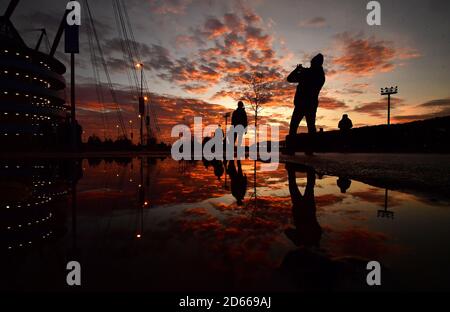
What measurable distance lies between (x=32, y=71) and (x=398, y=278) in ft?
150

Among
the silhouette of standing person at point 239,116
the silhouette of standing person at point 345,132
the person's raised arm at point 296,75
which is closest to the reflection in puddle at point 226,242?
the person's raised arm at point 296,75

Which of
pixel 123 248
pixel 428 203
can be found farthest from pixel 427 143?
pixel 123 248

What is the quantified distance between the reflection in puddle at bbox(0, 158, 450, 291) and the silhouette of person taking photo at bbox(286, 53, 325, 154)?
31.6ft

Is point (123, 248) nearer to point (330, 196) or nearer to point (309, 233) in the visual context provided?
point (309, 233)

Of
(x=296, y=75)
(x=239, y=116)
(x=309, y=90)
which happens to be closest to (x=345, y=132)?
(x=309, y=90)

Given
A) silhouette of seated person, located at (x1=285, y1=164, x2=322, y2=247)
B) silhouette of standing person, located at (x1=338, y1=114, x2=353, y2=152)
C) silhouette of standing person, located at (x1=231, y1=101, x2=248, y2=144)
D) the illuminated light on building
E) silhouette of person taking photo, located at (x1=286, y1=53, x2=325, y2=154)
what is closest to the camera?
silhouette of seated person, located at (x1=285, y1=164, x2=322, y2=247)

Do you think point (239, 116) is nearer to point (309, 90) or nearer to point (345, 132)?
point (309, 90)

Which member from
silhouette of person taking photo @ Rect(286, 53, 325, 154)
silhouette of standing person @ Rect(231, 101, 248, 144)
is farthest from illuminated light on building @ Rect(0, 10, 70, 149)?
silhouette of person taking photo @ Rect(286, 53, 325, 154)

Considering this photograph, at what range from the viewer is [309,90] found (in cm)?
1248

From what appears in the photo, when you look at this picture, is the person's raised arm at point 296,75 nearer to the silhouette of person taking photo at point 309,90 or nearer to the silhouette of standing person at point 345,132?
the silhouette of person taking photo at point 309,90

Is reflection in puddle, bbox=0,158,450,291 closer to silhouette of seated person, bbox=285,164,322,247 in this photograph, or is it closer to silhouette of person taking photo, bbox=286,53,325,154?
silhouette of seated person, bbox=285,164,322,247

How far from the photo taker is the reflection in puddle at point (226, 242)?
1372 millimetres

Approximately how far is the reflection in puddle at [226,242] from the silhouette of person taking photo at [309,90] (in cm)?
964

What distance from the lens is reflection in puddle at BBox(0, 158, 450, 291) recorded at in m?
1.37
